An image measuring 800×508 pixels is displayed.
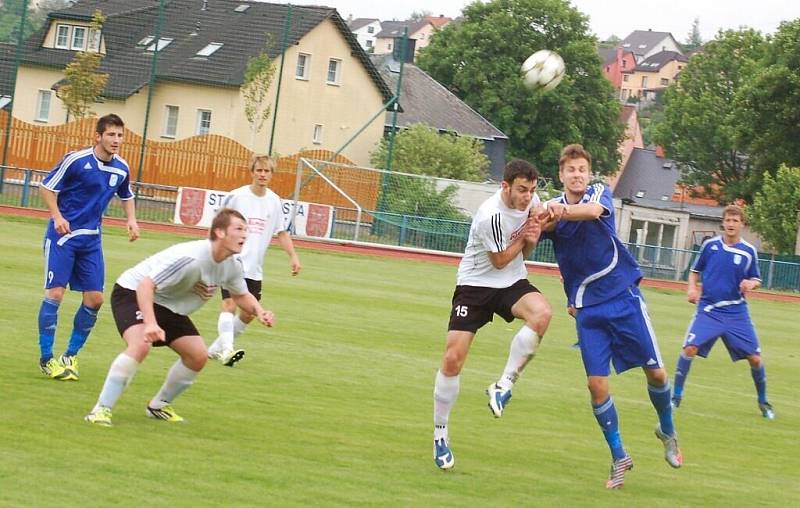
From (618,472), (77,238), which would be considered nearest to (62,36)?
(77,238)

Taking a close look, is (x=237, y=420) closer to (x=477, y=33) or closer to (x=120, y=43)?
(x=120, y=43)

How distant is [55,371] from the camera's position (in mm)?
10648

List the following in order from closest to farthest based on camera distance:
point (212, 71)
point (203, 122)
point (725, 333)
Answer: point (725, 333) → point (203, 122) → point (212, 71)

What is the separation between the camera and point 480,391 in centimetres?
1271

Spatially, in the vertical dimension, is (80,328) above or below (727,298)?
below

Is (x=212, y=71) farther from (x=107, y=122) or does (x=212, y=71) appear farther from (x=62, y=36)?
(x=107, y=122)

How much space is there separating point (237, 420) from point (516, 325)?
1240 centimetres

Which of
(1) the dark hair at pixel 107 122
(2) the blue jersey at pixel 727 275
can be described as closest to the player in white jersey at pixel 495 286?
(1) the dark hair at pixel 107 122

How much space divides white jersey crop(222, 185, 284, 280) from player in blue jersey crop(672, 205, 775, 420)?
14.7ft

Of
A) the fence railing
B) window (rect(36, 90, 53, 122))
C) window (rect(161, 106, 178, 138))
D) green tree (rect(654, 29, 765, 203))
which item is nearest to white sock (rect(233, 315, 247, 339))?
the fence railing

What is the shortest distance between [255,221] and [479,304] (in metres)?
4.51

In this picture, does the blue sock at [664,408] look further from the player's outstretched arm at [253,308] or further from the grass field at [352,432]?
the player's outstretched arm at [253,308]

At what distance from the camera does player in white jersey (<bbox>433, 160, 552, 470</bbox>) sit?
8.54 meters

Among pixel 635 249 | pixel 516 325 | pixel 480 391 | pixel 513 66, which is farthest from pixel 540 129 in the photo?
pixel 480 391
